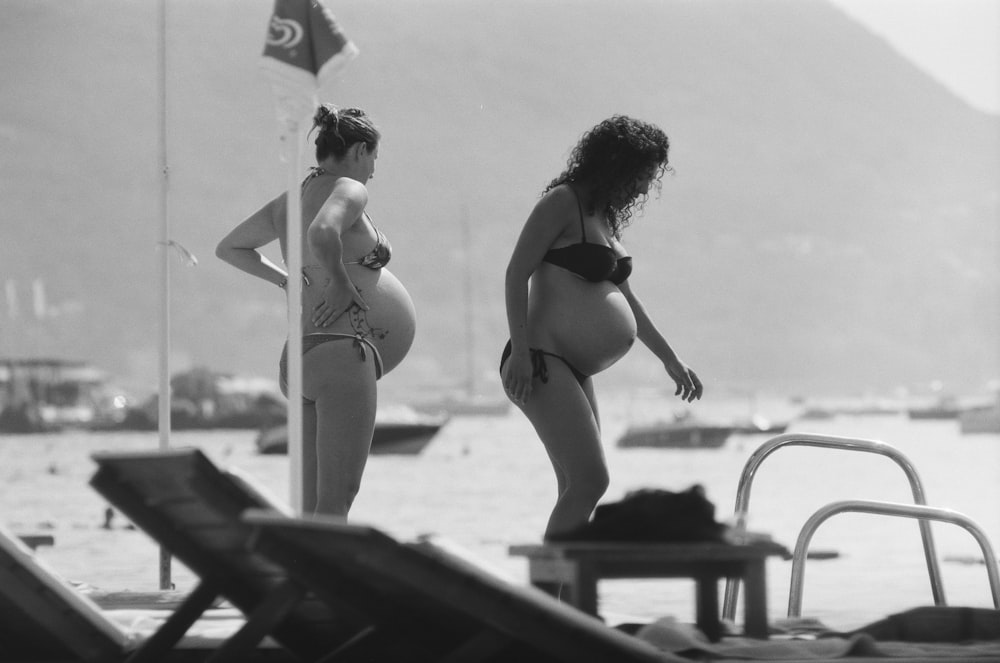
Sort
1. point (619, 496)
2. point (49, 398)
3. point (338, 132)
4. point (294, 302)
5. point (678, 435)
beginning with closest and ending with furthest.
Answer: point (294, 302), point (338, 132), point (619, 496), point (678, 435), point (49, 398)

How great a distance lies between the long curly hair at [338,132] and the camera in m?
5.30

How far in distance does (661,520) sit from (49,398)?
15928cm

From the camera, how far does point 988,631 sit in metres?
4.52

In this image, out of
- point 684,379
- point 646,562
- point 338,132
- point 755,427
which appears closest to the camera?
point 646,562

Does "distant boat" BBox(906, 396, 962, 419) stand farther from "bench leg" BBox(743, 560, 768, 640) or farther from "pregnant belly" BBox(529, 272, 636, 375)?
"bench leg" BBox(743, 560, 768, 640)

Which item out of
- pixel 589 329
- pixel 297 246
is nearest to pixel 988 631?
pixel 589 329

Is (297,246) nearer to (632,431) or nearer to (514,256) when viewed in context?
(514,256)

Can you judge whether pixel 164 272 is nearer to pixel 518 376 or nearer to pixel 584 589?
pixel 518 376

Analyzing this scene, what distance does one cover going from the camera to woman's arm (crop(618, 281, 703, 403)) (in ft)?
17.9

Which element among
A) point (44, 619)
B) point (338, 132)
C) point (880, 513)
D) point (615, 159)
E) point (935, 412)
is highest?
point (338, 132)

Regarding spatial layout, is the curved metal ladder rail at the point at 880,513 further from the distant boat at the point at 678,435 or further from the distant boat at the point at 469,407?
the distant boat at the point at 469,407

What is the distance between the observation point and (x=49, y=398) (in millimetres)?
156375

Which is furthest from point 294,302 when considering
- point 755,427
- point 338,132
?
point 755,427

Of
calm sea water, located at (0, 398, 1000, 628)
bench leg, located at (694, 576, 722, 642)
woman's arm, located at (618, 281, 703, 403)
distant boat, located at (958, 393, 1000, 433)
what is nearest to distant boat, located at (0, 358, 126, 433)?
calm sea water, located at (0, 398, 1000, 628)
